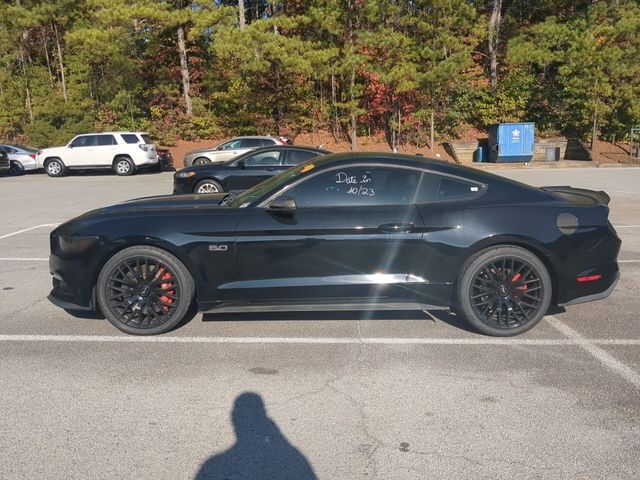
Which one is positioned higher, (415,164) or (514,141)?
(415,164)

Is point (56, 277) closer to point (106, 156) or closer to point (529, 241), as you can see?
point (529, 241)

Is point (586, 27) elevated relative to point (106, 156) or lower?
elevated

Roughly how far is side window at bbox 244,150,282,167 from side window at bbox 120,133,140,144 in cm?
1164

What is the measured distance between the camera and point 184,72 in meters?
30.7

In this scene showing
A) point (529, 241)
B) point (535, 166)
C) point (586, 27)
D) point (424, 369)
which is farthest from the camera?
point (586, 27)

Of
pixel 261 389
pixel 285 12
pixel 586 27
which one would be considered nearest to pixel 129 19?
pixel 285 12

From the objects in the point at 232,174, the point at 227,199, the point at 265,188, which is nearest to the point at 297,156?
the point at 232,174

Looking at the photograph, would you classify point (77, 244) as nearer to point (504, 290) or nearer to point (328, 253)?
point (328, 253)

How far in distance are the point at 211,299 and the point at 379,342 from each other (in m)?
1.39

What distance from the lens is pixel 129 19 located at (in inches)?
1073

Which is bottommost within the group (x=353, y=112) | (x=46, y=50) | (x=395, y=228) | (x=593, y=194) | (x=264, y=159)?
(x=395, y=228)

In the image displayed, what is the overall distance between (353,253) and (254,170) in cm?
817

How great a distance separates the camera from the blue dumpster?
26.0 m

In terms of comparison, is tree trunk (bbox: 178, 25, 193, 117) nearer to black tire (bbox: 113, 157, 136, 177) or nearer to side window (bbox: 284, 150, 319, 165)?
black tire (bbox: 113, 157, 136, 177)
